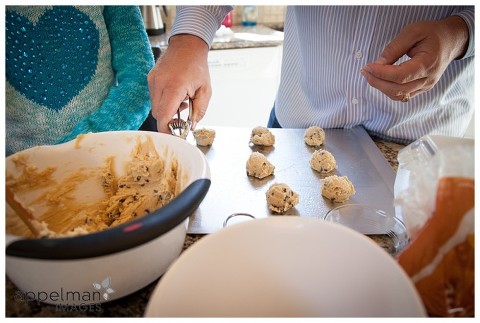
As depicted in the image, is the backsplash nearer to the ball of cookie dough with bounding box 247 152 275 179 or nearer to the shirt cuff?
the shirt cuff

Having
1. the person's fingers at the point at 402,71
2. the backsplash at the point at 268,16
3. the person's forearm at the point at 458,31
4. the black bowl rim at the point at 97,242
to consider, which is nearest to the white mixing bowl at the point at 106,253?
the black bowl rim at the point at 97,242

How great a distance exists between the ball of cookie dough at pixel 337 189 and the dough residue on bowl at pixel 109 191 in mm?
→ 303

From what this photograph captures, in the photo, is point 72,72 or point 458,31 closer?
point 458,31

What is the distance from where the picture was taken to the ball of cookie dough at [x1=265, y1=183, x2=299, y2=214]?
0.63m

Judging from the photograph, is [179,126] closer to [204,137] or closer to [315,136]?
[204,137]

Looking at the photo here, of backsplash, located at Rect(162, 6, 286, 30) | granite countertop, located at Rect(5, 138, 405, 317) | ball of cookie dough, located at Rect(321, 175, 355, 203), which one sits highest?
granite countertop, located at Rect(5, 138, 405, 317)

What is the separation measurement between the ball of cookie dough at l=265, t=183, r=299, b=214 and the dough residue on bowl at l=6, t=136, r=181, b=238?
19 cm

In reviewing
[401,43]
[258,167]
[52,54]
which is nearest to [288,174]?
[258,167]

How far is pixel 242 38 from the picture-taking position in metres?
2.13

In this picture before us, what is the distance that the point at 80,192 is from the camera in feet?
1.88

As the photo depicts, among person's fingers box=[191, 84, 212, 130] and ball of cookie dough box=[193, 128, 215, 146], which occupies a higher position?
person's fingers box=[191, 84, 212, 130]

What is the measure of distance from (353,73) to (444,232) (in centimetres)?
60

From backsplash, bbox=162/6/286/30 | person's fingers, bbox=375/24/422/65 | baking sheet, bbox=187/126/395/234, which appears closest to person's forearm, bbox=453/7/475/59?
person's fingers, bbox=375/24/422/65
